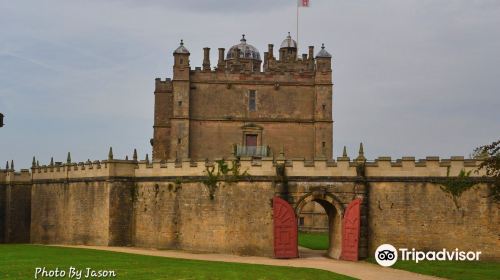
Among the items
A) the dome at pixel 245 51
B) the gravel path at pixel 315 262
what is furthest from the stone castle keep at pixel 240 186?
the dome at pixel 245 51

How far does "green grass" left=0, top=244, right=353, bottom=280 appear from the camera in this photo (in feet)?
98.0

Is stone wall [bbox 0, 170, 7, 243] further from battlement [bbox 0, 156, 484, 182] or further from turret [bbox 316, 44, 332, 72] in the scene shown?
turret [bbox 316, 44, 332, 72]

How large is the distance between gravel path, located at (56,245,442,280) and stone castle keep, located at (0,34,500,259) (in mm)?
1373

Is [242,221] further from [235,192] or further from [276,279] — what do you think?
[276,279]

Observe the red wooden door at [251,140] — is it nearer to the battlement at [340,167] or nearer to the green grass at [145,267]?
the battlement at [340,167]

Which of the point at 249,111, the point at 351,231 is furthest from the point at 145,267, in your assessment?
the point at 249,111

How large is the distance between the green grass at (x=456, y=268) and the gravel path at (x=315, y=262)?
3.45 ft

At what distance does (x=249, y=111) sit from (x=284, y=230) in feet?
65.4

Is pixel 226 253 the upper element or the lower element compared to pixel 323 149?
lower

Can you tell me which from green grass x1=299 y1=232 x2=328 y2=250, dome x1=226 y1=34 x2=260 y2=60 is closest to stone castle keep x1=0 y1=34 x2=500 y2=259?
green grass x1=299 y1=232 x2=328 y2=250

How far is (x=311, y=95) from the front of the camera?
5959 cm

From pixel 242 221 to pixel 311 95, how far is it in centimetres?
2067

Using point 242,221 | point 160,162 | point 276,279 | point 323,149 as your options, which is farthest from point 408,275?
point 323,149

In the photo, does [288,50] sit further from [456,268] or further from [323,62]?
[456,268]
